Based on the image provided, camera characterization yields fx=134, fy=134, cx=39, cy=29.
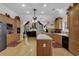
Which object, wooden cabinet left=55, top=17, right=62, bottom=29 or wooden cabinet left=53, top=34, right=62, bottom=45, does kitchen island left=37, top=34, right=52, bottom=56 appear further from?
wooden cabinet left=53, top=34, right=62, bottom=45

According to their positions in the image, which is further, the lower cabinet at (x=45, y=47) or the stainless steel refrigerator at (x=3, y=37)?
the stainless steel refrigerator at (x=3, y=37)

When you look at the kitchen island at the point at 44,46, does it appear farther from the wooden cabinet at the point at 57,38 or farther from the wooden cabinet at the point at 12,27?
the wooden cabinet at the point at 57,38

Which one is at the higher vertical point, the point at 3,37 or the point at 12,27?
the point at 12,27

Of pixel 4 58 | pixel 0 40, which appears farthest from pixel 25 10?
pixel 4 58

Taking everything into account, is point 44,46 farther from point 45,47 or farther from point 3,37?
point 3,37

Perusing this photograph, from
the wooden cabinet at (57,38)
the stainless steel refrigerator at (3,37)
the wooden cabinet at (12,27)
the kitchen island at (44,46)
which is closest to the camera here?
the kitchen island at (44,46)

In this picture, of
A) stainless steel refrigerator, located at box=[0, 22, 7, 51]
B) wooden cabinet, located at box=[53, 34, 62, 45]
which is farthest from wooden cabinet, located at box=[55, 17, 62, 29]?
stainless steel refrigerator, located at box=[0, 22, 7, 51]

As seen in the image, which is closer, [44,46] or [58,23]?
[44,46]

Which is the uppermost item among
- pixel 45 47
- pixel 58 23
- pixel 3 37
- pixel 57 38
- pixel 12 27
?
pixel 58 23

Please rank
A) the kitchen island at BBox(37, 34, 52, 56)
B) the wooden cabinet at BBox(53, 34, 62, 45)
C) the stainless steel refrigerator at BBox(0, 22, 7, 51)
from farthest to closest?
the wooden cabinet at BBox(53, 34, 62, 45), the stainless steel refrigerator at BBox(0, 22, 7, 51), the kitchen island at BBox(37, 34, 52, 56)

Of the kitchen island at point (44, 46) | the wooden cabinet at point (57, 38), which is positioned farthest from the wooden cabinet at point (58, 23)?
the kitchen island at point (44, 46)

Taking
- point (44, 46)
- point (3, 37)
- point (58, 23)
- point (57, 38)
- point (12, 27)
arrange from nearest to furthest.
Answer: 1. point (44, 46)
2. point (58, 23)
3. point (3, 37)
4. point (12, 27)
5. point (57, 38)

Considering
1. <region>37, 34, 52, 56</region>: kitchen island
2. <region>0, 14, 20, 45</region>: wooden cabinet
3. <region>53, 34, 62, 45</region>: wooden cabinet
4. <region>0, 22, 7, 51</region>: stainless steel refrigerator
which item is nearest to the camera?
<region>37, 34, 52, 56</region>: kitchen island

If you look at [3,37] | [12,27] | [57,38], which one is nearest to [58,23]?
[57,38]
